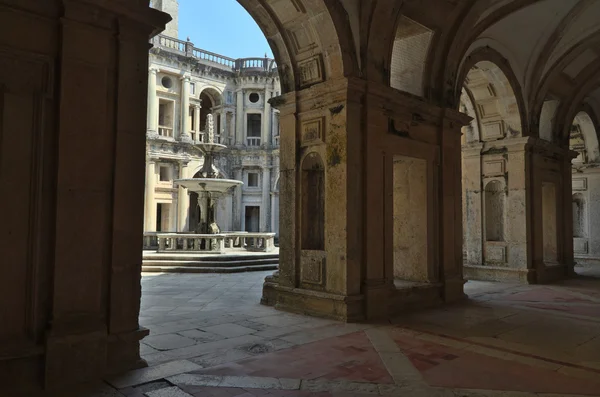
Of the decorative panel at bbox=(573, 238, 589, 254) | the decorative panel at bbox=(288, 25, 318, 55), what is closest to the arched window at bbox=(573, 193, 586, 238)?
the decorative panel at bbox=(573, 238, 589, 254)

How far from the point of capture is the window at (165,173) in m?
28.1

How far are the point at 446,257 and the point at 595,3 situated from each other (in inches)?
281

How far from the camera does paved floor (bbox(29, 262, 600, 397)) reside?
390 cm

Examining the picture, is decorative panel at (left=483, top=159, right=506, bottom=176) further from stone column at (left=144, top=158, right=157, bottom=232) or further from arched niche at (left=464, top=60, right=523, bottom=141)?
stone column at (left=144, top=158, right=157, bottom=232)

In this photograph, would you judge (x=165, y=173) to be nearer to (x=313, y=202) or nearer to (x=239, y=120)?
(x=239, y=120)

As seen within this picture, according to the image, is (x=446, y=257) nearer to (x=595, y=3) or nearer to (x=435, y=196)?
(x=435, y=196)

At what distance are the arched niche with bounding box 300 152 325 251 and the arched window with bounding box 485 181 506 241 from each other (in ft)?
21.6

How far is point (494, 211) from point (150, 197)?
66.8ft

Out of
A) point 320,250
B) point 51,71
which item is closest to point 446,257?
point 320,250

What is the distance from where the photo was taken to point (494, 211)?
1223 cm

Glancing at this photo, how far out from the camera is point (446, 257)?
27.5 ft

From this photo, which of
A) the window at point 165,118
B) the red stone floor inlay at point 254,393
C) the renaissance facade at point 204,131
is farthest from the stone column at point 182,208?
the red stone floor inlay at point 254,393

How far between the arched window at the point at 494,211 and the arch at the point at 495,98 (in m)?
1.40

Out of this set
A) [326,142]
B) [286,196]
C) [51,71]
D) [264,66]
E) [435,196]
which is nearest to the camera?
[51,71]
